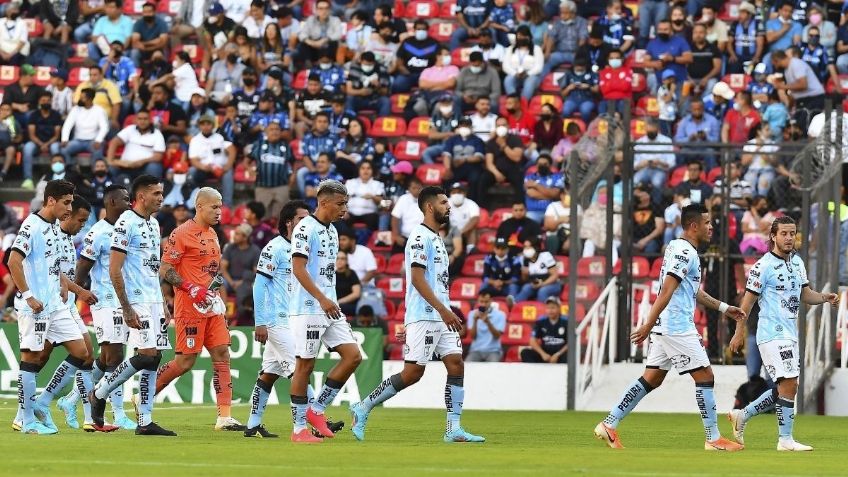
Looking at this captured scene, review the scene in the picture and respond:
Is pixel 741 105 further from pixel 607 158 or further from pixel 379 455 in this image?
pixel 379 455

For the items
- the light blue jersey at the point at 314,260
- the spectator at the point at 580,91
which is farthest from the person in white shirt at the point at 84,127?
the light blue jersey at the point at 314,260

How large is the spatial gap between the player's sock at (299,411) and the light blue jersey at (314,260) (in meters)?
0.78

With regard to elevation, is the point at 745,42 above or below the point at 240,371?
above

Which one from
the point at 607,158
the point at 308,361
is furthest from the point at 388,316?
the point at 308,361

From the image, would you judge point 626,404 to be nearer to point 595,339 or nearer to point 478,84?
point 595,339

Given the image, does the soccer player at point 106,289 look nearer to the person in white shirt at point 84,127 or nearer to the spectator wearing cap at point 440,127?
the spectator wearing cap at point 440,127

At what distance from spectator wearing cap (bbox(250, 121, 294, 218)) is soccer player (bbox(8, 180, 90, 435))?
13.3 meters

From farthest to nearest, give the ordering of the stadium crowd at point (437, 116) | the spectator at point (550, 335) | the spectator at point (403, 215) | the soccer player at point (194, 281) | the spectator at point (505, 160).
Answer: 1. the spectator at point (505, 160)
2. the spectator at point (403, 215)
3. the stadium crowd at point (437, 116)
4. the spectator at point (550, 335)
5. the soccer player at point (194, 281)

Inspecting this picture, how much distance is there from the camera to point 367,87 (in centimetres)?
3088

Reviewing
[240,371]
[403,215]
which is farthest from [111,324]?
[403,215]

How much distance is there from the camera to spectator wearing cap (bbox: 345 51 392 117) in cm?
3077

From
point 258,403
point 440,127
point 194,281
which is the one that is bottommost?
point 258,403

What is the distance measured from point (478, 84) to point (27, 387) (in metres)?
16.0

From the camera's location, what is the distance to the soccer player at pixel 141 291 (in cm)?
1531
